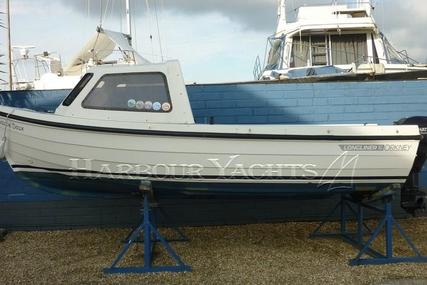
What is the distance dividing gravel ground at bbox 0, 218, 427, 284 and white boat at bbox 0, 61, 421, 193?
99cm

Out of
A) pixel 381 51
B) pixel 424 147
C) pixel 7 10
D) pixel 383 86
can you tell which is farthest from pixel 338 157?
pixel 381 51

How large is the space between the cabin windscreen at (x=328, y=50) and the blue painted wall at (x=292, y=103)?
5774 mm

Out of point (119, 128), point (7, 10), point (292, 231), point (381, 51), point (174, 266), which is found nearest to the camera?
point (119, 128)

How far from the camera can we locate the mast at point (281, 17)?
49.2 feet

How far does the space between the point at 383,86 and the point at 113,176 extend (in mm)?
4645

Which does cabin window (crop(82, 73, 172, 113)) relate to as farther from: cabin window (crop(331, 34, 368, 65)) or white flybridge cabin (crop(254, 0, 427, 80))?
cabin window (crop(331, 34, 368, 65))

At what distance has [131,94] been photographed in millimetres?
5715

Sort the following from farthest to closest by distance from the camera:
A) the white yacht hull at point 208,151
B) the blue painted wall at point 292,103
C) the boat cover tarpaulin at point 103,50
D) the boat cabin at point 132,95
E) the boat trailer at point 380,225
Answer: the boat cover tarpaulin at point 103,50
the blue painted wall at point 292,103
the boat trailer at point 380,225
the boat cabin at point 132,95
the white yacht hull at point 208,151

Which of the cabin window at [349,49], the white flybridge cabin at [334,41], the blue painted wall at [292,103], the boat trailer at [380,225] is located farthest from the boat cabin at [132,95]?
the cabin window at [349,49]

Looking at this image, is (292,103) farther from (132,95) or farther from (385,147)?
(132,95)

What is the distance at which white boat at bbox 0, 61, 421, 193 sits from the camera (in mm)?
5527

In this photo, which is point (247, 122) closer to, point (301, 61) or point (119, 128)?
point (119, 128)

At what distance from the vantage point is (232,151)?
5.57 m

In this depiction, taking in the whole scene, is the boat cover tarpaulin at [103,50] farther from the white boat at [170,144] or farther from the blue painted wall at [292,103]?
the white boat at [170,144]
